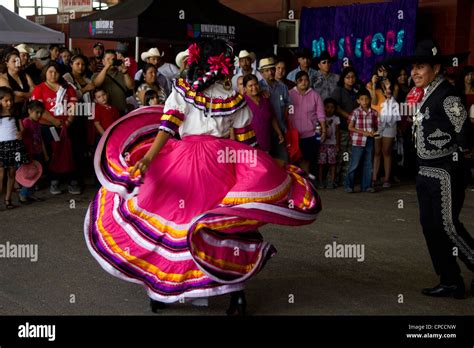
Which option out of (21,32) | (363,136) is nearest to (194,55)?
(363,136)

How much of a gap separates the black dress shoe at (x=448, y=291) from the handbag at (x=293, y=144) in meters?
4.77

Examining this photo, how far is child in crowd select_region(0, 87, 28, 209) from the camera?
380 inches

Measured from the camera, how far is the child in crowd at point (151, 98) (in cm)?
1030

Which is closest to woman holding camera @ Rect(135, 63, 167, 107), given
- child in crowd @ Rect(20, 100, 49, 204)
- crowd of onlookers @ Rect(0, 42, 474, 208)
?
crowd of onlookers @ Rect(0, 42, 474, 208)

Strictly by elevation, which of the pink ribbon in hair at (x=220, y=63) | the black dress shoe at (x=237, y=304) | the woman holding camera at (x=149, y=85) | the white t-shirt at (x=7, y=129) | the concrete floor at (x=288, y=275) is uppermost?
the pink ribbon in hair at (x=220, y=63)

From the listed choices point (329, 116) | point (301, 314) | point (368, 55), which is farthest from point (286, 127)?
point (301, 314)

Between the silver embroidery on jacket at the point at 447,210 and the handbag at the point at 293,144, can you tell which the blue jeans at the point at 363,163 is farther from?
the silver embroidery on jacket at the point at 447,210

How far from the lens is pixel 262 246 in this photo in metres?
5.58

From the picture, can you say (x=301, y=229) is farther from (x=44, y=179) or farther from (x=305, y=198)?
(x=44, y=179)

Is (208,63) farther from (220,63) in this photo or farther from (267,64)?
(267,64)

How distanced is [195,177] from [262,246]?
66 cm

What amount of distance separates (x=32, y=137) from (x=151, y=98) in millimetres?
1567

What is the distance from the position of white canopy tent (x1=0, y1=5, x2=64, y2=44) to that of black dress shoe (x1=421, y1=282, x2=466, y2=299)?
39.3ft

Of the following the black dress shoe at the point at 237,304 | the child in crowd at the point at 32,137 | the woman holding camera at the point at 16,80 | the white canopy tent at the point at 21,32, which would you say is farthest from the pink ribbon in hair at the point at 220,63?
the white canopy tent at the point at 21,32
